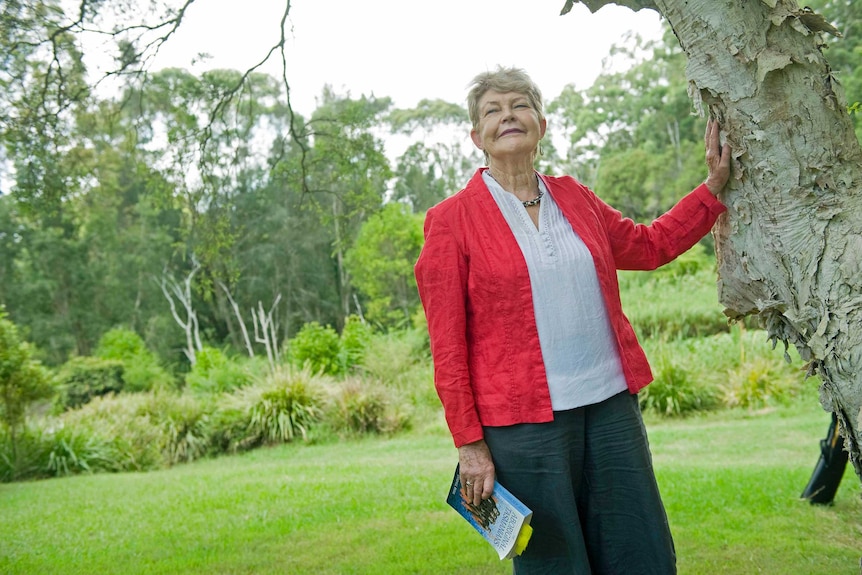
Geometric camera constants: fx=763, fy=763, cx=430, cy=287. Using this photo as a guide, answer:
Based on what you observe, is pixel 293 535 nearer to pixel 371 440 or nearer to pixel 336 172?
pixel 336 172

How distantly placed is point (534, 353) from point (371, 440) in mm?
8272

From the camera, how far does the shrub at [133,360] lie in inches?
745

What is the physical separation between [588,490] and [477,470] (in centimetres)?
34

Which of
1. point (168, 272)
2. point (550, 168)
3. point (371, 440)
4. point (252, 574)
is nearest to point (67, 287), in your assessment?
point (168, 272)

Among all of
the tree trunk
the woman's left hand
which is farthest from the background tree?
the tree trunk

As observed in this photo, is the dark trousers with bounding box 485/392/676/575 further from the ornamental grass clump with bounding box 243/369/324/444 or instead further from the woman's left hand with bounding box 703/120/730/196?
the ornamental grass clump with bounding box 243/369/324/444

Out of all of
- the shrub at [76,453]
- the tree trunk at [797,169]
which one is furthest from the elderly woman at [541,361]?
the shrub at [76,453]

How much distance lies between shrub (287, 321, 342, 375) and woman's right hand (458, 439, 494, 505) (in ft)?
38.7

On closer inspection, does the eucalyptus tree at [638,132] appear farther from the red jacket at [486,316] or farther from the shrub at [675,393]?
the red jacket at [486,316]

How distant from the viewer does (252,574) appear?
4.01m

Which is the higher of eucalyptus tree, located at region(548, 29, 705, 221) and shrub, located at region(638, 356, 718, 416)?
eucalyptus tree, located at region(548, 29, 705, 221)

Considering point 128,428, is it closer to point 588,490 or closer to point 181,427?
point 181,427

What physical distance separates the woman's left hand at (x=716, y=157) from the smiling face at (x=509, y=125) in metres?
0.49

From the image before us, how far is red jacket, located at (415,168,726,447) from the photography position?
6.80 ft
